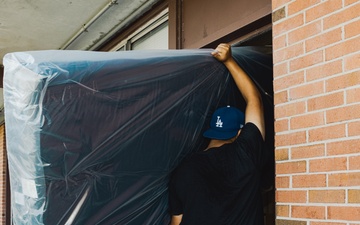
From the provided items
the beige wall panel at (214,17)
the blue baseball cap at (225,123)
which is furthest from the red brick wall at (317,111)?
the beige wall panel at (214,17)

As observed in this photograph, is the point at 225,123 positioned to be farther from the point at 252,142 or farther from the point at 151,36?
the point at 151,36

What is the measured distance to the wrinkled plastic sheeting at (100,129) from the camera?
2.59m

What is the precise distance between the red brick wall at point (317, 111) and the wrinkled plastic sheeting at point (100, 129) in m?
0.57

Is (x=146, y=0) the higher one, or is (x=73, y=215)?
(x=146, y=0)

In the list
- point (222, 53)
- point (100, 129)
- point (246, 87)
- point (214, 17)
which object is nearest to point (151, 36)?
point (214, 17)

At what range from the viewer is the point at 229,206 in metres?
2.77

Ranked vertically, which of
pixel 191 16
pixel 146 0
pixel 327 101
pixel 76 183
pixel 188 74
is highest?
pixel 146 0

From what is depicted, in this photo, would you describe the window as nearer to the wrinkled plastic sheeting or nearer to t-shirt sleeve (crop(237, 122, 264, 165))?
the wrinkled plastic sheeting

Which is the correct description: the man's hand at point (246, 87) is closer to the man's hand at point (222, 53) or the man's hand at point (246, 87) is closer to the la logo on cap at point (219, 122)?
the man's hand at point (222, 53)

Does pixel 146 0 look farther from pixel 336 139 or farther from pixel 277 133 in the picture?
pixel 336 139

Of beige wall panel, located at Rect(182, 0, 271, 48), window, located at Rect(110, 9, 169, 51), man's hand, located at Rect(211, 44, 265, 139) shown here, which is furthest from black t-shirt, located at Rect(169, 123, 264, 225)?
window, located at Rect(110, 9, 169, 51)

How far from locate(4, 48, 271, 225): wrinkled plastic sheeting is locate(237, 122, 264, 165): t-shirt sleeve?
1.03ft

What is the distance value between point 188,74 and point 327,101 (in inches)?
36.9

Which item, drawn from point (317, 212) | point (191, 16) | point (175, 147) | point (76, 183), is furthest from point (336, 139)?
point (191, 16)
